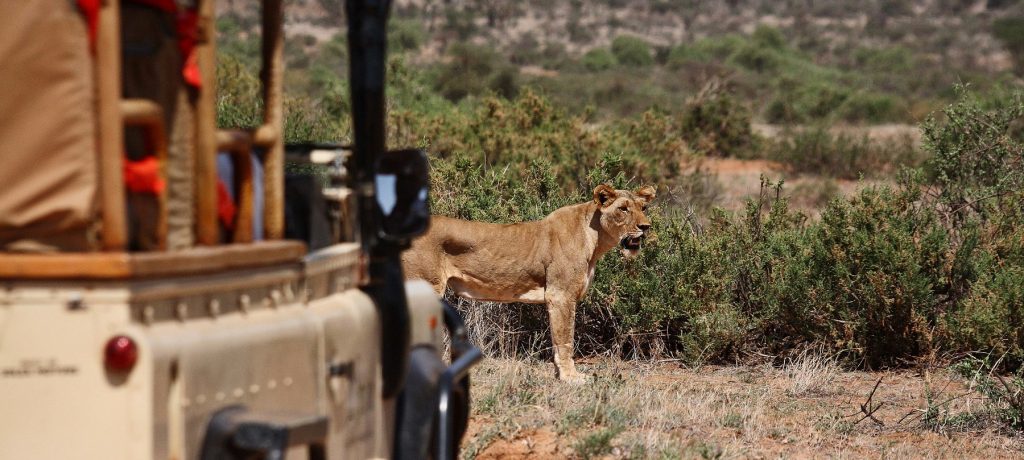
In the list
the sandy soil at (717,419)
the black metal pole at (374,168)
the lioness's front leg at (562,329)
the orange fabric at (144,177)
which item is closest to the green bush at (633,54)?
the lioness's front leg at (562,329)

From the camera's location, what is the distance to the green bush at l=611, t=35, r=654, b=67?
170 ft

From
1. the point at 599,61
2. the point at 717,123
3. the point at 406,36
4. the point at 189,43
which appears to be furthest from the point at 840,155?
the point at 599,61

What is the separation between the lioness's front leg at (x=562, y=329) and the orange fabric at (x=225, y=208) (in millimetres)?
6240

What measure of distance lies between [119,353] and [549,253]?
708cm

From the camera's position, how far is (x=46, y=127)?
3.01 metres

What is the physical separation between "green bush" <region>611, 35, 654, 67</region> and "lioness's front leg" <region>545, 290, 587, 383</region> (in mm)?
41656

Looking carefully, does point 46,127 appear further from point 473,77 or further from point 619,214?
point 473,77

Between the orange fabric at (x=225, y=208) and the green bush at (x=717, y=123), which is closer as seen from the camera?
the orange fabric at (x=225, y=208)

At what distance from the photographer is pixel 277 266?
3572 mm

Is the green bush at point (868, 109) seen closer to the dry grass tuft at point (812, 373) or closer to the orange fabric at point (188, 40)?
the dry grass tuft at point (812, 373)

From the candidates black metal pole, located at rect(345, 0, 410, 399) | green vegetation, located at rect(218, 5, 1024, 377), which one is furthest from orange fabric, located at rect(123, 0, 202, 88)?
green vegetation, located at rect(218, 5, 1024, 377)

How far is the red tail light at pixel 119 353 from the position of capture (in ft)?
9.76

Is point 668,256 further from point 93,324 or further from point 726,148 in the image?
point 726,148

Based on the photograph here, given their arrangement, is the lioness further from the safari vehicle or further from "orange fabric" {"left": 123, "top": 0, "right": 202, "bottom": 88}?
"orange fabric" {"left": 123, "top": 0, "right": 202, "bottom": 88}
